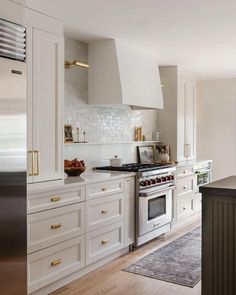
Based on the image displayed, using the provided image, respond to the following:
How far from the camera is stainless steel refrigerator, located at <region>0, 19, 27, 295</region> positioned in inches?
92.0

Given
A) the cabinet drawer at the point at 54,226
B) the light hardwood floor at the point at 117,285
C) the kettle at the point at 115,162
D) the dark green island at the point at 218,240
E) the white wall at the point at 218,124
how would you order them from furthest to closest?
the white wall at the point at 218,124 < the kettle at the point at 115,162 < the light hardwood floor at the point at 117,285 < the cabinet drawer at the point at 54,226 < the dark green island at the point at 218,240

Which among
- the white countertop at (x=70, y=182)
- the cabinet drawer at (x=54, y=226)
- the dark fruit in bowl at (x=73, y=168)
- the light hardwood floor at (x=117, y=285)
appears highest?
the dark fruit in bowl at (x=73, y=168)

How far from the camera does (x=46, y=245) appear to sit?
2.99 metres

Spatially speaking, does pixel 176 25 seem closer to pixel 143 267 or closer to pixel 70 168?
pixel 70 168

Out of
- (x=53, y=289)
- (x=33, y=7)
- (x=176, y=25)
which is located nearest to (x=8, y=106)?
(x=33, y=7)

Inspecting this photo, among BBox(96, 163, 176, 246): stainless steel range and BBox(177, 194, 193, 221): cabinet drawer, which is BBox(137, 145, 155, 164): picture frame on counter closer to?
BBox(96, 163, 176, 246): stainless steel range

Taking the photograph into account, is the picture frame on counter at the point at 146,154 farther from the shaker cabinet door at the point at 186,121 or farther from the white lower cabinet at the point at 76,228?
the white lower cabinet at the point at 76,228

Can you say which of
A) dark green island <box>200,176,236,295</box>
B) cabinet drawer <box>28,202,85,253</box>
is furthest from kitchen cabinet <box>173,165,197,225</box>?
dark green island <box>200,176,236,295</box>

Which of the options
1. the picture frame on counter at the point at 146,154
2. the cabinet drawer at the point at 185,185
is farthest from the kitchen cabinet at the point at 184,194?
the picture frame on counter at the point at 146,154

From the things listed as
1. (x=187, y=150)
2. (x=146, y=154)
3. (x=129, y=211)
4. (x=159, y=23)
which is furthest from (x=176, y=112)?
(x=159, y=23)

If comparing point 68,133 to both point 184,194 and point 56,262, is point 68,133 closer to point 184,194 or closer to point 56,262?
point 56,262

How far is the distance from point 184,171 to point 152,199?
4.11 ft

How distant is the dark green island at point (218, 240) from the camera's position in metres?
2.47

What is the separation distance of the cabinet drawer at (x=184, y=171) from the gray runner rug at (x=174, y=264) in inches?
47.1
